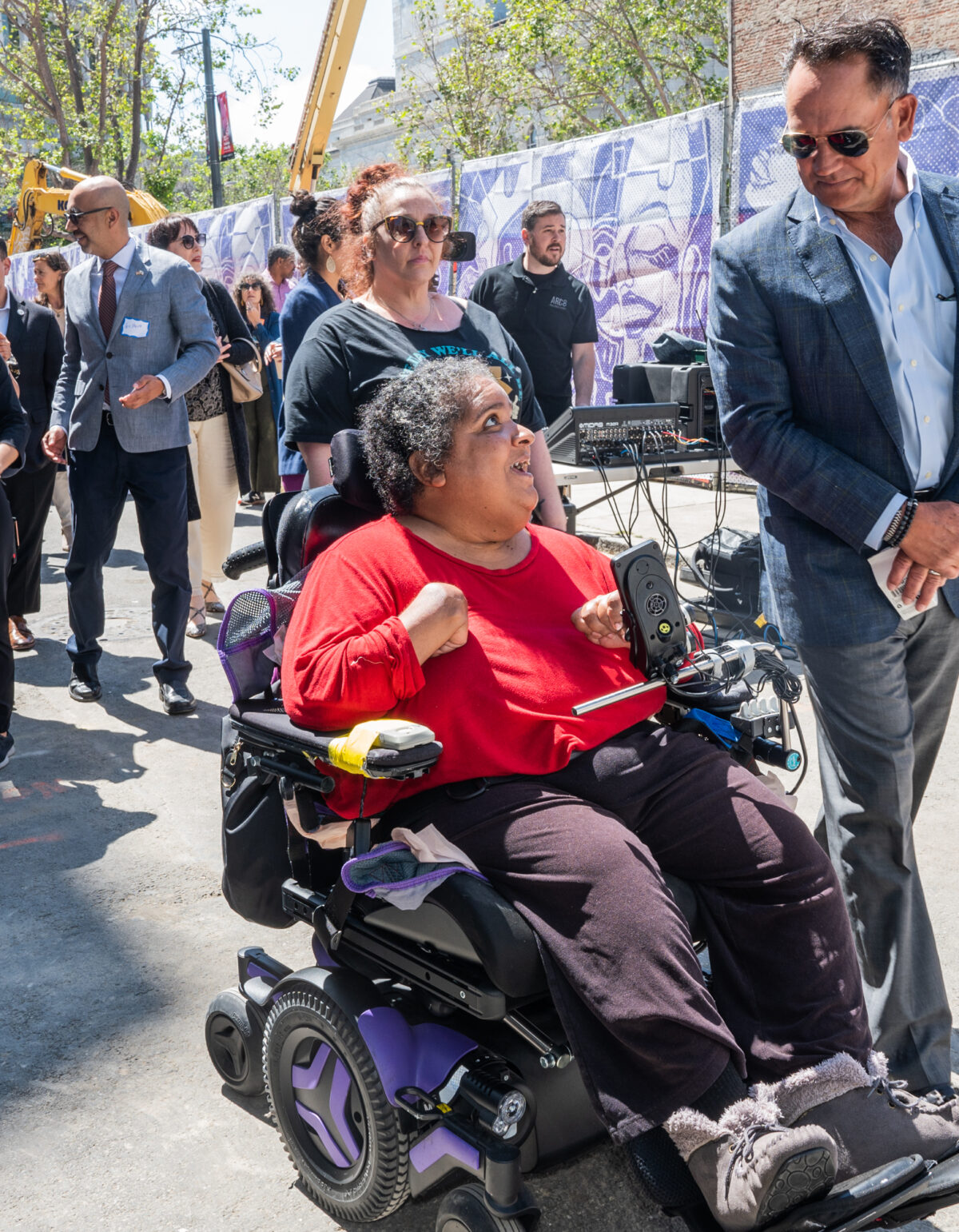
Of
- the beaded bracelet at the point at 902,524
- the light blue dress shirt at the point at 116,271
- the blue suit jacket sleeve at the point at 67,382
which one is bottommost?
the beaded bracelet at the point at 902,524

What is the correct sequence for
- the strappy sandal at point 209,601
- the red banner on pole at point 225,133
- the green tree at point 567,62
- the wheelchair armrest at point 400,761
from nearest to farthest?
1. the wheelchair armrest at point 400,761
2. the strappy sandal at point 209,601
3. the green tree at point 567,62
4. the red banner on pole at point 225,133

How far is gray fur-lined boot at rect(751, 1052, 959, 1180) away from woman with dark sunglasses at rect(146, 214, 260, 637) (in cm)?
484

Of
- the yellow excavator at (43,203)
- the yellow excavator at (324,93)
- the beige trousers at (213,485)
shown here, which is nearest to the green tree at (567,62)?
the yellow excavator at (324,93)

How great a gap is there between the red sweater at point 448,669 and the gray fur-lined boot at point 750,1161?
2.32 feet

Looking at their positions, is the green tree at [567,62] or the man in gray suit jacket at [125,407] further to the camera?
the green tree at [567,62]

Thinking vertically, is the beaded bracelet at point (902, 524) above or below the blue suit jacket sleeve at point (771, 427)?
below

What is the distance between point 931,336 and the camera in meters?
2.44

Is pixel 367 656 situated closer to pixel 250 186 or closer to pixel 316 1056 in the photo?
pixel 316 1056

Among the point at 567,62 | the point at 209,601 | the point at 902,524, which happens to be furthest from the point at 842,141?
the point at 567,62

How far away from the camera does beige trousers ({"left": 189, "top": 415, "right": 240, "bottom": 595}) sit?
21.3 feet

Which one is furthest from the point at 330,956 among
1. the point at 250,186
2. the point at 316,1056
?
the point at 250,186

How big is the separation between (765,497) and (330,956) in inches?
54.1

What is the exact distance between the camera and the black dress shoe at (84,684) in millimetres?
5457

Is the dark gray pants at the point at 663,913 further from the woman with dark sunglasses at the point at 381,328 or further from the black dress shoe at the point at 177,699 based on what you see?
the black dress shoe at the point at 177,699
